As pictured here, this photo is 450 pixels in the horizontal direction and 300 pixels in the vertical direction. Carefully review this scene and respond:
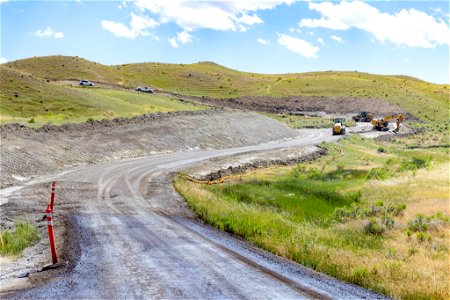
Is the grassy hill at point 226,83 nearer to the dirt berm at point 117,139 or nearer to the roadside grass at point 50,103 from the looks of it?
the roadside grass at point 50,103

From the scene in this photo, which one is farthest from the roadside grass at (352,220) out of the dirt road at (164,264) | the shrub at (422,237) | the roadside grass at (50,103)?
the roadside grass at (50,103)

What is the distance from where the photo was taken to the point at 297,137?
72.5m

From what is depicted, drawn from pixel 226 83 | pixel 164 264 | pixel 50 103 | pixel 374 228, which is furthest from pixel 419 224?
pixel 226 83

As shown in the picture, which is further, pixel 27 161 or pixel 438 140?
pixel 438 140

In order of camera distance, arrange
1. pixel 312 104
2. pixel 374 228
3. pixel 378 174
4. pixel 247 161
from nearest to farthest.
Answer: pixel 374 228 → pixel 378 174 → pixel 247 161 → pixel 312 104

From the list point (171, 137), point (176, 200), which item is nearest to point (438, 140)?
point (171, 137)

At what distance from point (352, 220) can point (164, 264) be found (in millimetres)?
12580

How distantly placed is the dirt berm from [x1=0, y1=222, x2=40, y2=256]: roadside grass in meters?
11.0

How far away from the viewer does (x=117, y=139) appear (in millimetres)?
43531

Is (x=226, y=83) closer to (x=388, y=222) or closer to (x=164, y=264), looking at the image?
(x=388, y=222)

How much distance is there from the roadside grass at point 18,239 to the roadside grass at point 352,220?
22.0 feet

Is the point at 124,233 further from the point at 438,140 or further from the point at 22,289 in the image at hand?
the point at 438,140

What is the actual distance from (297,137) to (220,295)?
210ft

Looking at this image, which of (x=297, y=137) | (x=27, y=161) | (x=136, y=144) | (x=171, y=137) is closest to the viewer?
(x=27, y=161)
